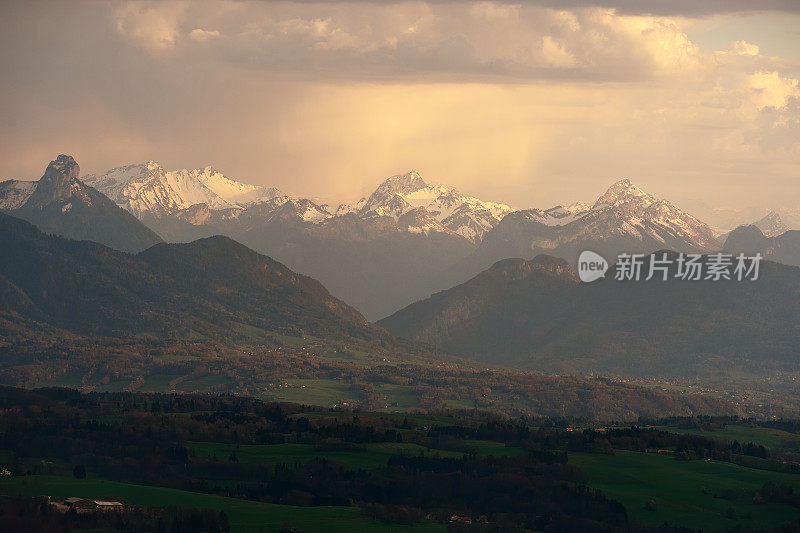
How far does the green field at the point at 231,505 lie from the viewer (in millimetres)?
157250

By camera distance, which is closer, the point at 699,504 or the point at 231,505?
the point at 231,505

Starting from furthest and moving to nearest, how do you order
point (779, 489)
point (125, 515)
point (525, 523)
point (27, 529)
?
1. point (779, 489)
2. point (525, 523)
3. point (125, 515)
4. point (27, 529)

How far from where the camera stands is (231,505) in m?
170

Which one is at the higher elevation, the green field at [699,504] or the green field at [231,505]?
the green field at [699,504]

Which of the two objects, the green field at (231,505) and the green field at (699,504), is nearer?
the green field at (231,505)

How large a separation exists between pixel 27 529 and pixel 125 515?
14.5 m

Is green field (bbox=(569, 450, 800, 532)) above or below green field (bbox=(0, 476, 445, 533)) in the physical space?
above

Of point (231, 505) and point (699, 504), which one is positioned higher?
point (699, 504)

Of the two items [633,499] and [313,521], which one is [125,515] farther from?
[633,499]

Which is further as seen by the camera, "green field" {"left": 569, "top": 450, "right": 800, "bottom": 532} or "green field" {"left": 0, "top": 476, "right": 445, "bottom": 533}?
"green field" {"left": 569, "top": 450, "right": 800, "bottom": 532}

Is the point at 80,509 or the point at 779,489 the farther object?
the point at 779,489

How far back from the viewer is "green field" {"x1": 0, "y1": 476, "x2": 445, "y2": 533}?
15725cm

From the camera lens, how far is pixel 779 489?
18775cm

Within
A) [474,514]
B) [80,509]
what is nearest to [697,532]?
[474,514]
